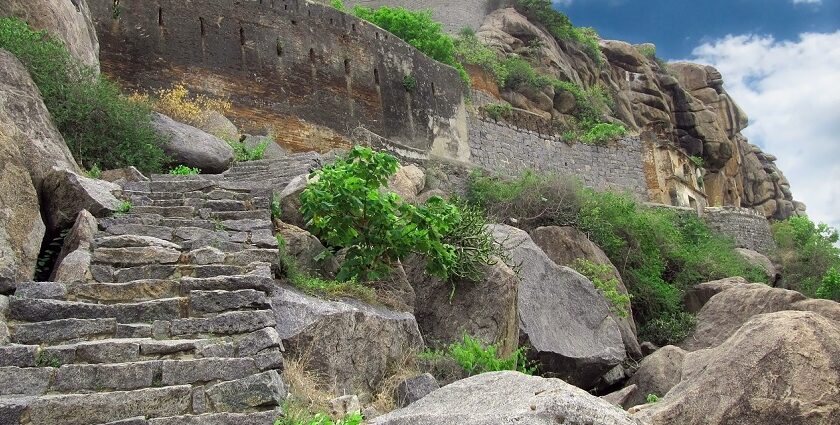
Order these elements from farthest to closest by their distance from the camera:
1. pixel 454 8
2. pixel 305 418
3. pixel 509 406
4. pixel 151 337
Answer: pixel 454 8, pixel 151 337, pixel 305 418, pixel 509 406

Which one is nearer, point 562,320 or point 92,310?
point 92,310

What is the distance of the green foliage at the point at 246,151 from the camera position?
12391mm

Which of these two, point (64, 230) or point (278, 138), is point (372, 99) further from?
point (64, 230)

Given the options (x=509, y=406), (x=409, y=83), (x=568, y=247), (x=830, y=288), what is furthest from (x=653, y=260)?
(x=509, y=406)

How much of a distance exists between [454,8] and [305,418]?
28.3 meters

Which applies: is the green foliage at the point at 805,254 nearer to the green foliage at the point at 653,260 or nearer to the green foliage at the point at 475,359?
the green foliage at the point at 653,260

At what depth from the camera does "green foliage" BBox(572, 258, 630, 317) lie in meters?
12.7

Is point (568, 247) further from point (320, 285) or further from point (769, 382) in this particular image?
point (769, 382)

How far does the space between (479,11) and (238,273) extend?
27.3 metres

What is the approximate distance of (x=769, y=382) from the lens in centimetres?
632

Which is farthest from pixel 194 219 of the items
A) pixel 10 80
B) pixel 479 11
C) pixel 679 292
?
pixel 479 11

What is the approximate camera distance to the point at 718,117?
34188mm

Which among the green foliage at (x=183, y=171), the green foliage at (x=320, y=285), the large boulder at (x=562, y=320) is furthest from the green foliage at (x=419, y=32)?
the green foliage at (x=320, y=285)

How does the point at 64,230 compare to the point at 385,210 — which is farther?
the point at 385,210
